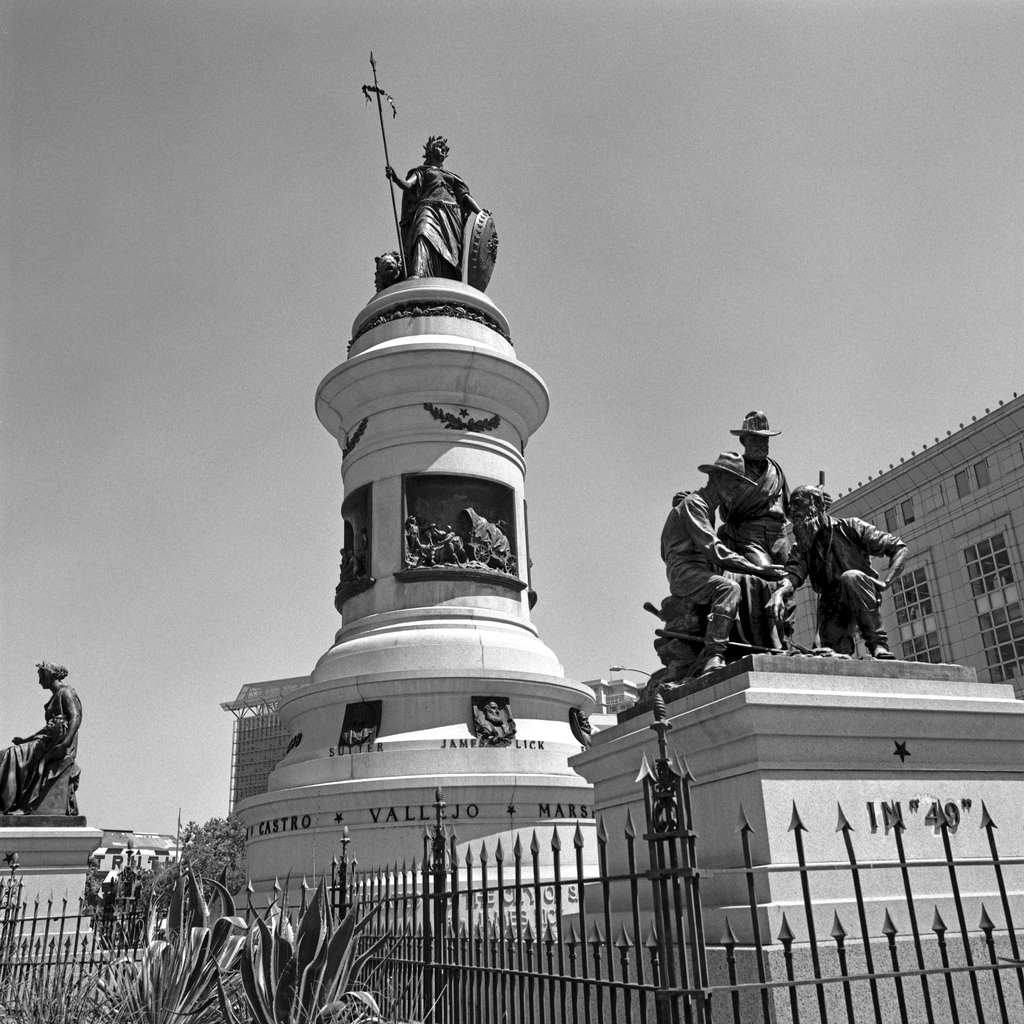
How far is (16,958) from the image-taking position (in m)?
11.6

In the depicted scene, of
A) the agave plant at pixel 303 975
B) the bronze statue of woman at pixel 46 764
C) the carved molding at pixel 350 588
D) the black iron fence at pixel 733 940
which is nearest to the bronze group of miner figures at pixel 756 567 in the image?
the black iron fence at pixel 733 940

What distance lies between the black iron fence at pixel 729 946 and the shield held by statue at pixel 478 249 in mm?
15490

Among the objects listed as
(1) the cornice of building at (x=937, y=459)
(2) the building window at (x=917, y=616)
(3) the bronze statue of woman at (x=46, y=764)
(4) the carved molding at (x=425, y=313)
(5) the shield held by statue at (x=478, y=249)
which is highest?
(1) the cornice of building at (x=937, y=459)

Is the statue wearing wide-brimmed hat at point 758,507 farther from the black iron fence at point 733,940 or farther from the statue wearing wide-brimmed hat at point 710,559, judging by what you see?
the black iron fence at point 733,940

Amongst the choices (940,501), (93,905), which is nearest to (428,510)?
(93,905)

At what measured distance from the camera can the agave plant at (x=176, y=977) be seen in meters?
6.61

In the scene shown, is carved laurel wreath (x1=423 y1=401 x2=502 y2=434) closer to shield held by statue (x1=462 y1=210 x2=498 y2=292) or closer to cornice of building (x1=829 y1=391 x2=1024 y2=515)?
shield held by statue (x1=462 y1=210 x2=498 y2=292)

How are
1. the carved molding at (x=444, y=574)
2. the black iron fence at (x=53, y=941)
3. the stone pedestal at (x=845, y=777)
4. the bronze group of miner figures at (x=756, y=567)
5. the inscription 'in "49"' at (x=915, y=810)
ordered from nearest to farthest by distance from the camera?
the stone pedestal at (x=845, y=777) → the inscription 'in "49"' at (x=915, y=810) → the bronze group of miner figures at (x=756, y=567) → the black iron fence at (x=53, y=941) → the carved molding at (x=444, y=574)

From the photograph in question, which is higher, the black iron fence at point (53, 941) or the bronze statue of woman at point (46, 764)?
the bronze statue of woman at point (46, 764)

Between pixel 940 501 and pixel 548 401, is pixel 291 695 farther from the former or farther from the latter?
pixel 940 501

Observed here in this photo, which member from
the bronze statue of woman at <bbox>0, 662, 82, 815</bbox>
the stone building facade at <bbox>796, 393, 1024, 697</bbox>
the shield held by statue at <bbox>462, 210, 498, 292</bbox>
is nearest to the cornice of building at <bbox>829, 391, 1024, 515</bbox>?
the stone building facade at <bbox>796, 393, 1024, 697</bbox>

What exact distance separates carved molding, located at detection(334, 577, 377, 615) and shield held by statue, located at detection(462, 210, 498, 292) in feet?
23.6

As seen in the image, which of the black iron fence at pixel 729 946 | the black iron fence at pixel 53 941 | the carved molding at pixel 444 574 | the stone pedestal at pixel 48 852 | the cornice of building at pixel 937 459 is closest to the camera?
the black iron fence at pixel 729 946

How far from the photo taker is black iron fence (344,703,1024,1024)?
475cm
